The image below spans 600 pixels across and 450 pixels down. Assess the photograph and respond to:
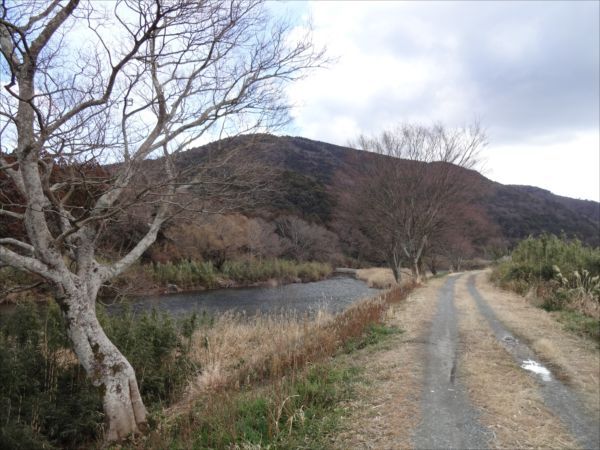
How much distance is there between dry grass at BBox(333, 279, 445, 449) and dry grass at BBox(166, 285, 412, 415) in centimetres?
74

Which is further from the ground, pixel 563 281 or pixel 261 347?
pixel 563 281

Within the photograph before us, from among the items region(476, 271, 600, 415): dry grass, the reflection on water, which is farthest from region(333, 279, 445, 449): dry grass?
the reflection on water

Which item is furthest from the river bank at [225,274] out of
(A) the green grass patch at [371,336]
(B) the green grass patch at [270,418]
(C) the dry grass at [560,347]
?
(C) the dry grass at [560,347]

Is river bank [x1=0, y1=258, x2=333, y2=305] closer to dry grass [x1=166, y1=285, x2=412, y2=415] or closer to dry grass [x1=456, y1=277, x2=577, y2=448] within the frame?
dry grass [x1=166, y1=285, x2=412, y2=415]

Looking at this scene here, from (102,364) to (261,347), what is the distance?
3799mm

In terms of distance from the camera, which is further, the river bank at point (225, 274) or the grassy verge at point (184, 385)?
the river bank at point (225, 274)

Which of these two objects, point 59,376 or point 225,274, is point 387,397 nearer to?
point 59,376

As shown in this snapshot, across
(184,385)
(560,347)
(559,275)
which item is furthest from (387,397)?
(559,275)

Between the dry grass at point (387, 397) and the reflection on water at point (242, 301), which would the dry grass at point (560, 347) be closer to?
the dry grass at point (387, 397)

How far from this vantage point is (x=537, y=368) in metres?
6.03

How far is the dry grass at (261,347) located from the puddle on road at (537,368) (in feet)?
9.85

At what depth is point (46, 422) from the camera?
509cm

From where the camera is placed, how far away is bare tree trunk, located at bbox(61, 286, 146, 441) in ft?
16.0

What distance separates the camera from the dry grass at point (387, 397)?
3900 mm
